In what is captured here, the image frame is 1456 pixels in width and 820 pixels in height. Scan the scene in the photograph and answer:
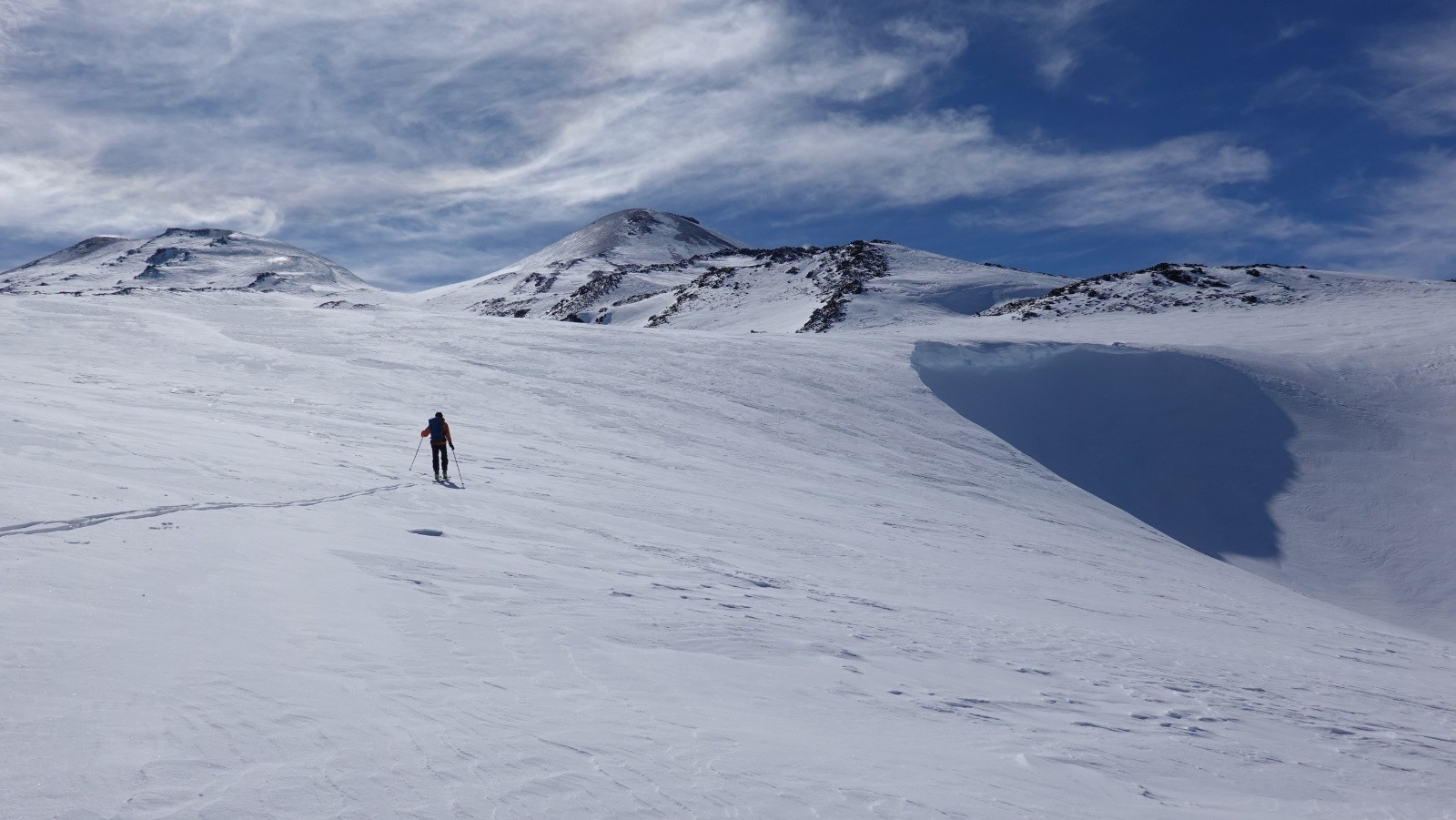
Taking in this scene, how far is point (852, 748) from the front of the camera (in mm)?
5777

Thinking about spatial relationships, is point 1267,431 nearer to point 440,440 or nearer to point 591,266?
point 440,440

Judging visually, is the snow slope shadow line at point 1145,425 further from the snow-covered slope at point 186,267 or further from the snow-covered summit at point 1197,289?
the snow-covered slope at point 186,267

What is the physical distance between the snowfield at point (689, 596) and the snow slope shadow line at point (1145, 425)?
17cm

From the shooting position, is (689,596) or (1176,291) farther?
(1176,291)

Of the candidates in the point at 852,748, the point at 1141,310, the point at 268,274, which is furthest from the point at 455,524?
the point at 268,274

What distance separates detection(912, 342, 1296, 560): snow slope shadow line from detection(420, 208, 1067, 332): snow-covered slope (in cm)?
1672

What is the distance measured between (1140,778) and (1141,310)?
144ft

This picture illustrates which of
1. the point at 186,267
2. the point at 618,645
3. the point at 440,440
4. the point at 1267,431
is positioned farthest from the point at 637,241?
the point at 618,645

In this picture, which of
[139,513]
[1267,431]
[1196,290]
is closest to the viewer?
[139,513]

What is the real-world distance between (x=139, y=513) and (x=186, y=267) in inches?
6403

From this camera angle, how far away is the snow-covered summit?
44.9 metres

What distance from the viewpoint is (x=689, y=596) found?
8930 millimetres

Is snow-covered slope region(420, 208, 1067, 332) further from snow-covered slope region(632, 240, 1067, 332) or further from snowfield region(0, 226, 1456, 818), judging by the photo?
snowfield region(0, 226, 1456, 818)

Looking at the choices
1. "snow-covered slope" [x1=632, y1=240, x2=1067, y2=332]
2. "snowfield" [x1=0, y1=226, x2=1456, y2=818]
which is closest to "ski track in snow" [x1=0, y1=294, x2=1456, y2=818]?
"snowfield" [x1=0, y1=226, x2=1456, y2=818]
